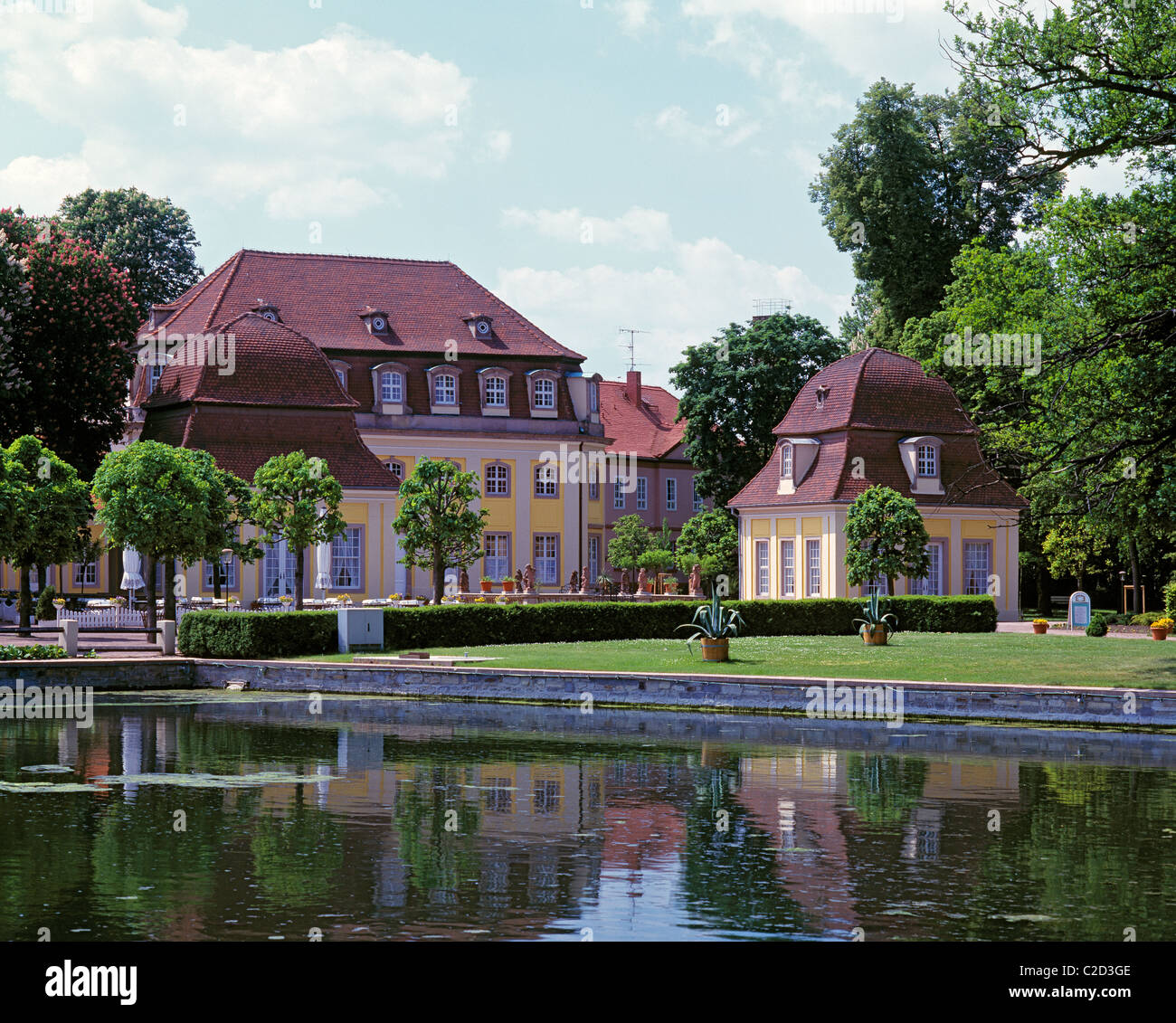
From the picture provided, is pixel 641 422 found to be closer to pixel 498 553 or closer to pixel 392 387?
pixel 498 553

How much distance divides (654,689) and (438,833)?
45.3ft

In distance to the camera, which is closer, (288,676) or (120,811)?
(120,811)

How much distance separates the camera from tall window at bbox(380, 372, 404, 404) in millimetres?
62531

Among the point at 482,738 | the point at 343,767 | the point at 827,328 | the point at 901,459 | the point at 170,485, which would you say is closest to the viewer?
the point at 343,767

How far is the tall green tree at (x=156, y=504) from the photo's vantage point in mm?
38094

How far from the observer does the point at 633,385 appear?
3280 inches

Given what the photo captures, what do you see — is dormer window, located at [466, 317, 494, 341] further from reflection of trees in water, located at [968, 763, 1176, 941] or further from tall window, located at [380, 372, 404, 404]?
reflection of trees in water, located at [968, 763, 1176, 941]

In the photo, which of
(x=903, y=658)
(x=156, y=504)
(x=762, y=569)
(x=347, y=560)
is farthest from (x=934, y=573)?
(x=156, y=504)

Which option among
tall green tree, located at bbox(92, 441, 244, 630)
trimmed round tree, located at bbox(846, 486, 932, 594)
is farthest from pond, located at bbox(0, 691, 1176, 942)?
trimmed round tree, located at bbox(846, 486, 932, 594)

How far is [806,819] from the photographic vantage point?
54.6 feet

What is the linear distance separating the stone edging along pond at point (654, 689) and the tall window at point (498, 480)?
30201mm

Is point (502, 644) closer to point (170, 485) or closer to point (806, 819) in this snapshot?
point (170, 485)

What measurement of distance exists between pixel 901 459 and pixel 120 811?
4160 centimetres
